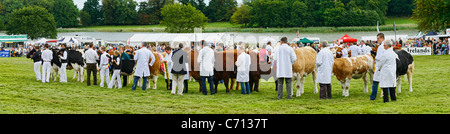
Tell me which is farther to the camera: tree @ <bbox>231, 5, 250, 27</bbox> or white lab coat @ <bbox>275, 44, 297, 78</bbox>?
tree @ <bbox>231, 5, 250, 27</bbox>

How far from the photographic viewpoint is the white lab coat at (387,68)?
1058 cm

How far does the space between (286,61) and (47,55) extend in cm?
1054

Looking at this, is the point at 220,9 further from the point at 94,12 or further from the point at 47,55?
the point at 47,55

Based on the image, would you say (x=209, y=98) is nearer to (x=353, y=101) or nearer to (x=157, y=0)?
(x=353, y=101)

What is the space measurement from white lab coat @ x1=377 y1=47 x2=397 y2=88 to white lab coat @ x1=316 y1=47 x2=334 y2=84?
5.08ft

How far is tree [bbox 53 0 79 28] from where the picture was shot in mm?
120744

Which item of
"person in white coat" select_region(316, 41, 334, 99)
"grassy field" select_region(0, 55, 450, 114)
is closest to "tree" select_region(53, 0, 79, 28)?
"grassy field" select_region(0, 55, 450, 114)

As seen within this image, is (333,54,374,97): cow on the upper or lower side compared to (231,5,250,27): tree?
lower

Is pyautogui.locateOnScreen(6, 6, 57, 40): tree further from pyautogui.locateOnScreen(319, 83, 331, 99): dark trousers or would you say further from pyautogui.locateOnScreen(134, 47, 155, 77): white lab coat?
pyautogui.locateOnScreen(319, 83, 331, 99): dark trousers

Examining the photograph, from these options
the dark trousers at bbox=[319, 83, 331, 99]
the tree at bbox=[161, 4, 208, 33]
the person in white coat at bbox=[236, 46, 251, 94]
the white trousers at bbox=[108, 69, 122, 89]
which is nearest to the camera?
the dark trousers at bbox=[319, 83, 331, 99]

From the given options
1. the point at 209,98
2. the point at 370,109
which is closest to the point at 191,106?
the point at 209,98

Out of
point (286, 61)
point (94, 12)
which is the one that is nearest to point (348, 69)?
point (286, 61)

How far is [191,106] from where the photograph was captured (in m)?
10.9

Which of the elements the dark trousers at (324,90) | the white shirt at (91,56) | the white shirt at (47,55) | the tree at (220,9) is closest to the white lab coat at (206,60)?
→ the dark trousers at (324,90)
